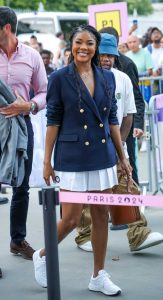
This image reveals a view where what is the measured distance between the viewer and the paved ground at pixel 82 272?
579 cm

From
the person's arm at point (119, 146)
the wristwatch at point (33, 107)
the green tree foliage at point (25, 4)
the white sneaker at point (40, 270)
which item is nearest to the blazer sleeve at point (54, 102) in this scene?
the person's arm at point (119, 146)

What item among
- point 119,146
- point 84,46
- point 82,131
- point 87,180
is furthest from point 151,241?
point 84,46

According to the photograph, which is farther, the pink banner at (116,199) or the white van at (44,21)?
the white van at (44,21)

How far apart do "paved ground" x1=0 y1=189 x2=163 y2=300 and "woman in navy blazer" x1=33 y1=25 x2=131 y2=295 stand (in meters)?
0.26

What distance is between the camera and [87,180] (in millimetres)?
5551

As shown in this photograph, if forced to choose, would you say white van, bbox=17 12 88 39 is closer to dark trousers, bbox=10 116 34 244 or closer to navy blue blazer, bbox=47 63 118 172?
dark trousers, bbox=10 116 34 244

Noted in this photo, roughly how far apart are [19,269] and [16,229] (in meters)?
0.38

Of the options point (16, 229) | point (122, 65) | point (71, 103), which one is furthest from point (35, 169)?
point (71, 103)

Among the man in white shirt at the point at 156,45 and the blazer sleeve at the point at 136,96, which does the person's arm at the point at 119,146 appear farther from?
the man in white shirt at the point at 156,45

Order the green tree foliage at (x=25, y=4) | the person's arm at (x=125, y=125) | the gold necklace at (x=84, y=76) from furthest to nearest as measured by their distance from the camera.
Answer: the green tree foliage at (x=25, y=4) → the person's arm at (x=125, y=125) → the gold necklace at (x=84, y=76)

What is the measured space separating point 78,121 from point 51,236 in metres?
1.02

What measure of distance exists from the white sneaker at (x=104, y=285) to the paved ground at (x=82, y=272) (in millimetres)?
46

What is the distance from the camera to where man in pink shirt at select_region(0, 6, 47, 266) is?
617 centimetres

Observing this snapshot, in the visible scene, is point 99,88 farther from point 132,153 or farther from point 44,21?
point 44,21
